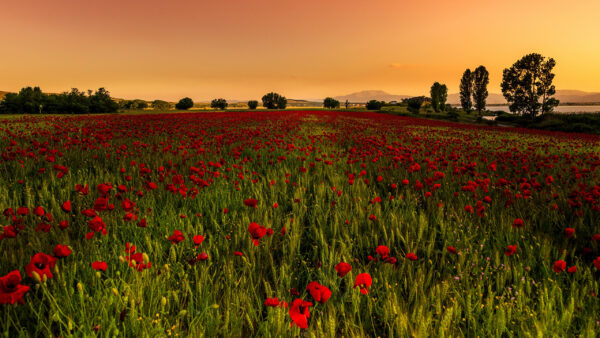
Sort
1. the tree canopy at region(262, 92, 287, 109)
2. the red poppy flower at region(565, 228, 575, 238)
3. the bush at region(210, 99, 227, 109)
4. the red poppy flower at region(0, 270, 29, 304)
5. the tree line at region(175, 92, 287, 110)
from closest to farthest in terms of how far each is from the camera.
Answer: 1. the red poppy flower at region(0, 270, 29, 304)
2. the red poppy flower at region(565, 228, 575, 238)
3. the tree line at region(175, 92, 287, 110)
4. the bush at region(210, 99, 227, 109)
5. the tree canopy at region(262, 92, 287, 109)

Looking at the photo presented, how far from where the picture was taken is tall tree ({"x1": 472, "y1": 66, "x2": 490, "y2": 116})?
2490 inches

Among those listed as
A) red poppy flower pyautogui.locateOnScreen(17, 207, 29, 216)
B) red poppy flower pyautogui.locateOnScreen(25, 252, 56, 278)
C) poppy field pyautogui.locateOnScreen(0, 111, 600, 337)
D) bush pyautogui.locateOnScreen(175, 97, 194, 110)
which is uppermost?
bush pyautogui.locateOnScreen(175, 97, 194, 110)

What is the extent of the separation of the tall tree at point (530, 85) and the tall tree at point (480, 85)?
15.2 meters

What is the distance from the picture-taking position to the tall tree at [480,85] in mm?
63250

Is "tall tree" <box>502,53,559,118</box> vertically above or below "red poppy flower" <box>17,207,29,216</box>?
above

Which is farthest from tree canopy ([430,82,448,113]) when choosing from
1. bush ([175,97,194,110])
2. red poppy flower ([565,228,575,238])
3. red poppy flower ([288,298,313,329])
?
red poppy flower ([288,298,313,329])

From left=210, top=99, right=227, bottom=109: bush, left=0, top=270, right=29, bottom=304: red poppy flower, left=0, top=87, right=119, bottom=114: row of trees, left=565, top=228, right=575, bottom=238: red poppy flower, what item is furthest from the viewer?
left=210, top=99, right=227, bottom=109: bush

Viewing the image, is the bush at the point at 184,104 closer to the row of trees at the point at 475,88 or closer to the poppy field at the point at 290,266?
the row of trees at the point at 475,88

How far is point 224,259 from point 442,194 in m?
3.11

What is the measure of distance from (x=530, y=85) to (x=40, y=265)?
207ft

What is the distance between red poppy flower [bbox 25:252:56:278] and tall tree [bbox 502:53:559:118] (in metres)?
62.5

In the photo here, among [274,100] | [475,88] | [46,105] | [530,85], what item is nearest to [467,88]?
[475,88]

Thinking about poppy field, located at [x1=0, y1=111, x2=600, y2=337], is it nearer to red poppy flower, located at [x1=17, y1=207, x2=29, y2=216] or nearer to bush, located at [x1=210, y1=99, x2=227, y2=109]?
red poppy flower, located at [x1=17, y1=207, x2=29, y2=216]

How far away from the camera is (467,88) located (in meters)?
66.4
